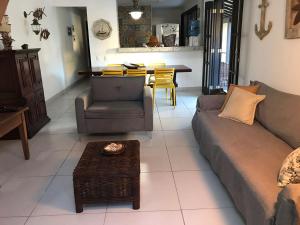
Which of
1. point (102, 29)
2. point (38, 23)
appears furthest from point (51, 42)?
Result: point (102, 29)

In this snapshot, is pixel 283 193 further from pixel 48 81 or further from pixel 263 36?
pixel 48 81

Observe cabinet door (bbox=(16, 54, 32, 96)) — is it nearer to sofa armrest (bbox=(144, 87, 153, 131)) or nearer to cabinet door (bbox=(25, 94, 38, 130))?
cabinet door (bbox=(25, 94, 38, 130))

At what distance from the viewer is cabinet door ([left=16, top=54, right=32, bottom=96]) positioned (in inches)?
137

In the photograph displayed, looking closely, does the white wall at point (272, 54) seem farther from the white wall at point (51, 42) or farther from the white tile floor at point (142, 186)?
the white wall at point (51, 42)

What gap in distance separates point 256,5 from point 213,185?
252 cm

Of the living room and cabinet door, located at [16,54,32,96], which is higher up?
cabinet door, located at [16,54,32,96]

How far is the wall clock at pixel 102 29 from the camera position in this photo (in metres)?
6.23

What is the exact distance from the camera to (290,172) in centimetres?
160

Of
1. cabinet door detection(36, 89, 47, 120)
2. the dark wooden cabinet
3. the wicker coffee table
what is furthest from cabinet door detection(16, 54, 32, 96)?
the wicker coffee table

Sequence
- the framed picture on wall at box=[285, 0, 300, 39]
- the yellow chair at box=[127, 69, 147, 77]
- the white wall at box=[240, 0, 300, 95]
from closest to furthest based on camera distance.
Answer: the framed picture on wall at box=[285, 0, 300, 39]
the white wall at box=[240, 0, 300, 95]
the yellow chair at box=[127, 69, 147, 77]

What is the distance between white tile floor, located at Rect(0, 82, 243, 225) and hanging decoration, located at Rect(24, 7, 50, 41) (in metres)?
2.42

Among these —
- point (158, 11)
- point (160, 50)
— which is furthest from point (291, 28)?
point (158, 11)

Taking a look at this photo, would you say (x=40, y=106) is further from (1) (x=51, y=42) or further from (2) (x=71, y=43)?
(2) (x=71, y=43)

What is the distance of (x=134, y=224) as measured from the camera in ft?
6.30
